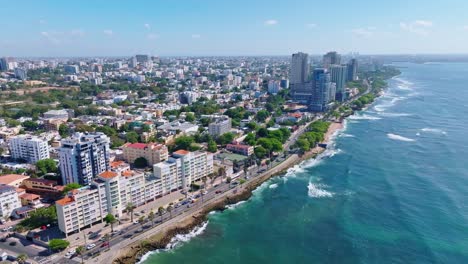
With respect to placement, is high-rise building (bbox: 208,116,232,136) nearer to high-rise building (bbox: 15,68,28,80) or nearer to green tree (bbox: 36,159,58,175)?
green tree (bbox: 36,159,58,175)

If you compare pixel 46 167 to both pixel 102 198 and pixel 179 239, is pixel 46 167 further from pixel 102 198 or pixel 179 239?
pixel 179 239

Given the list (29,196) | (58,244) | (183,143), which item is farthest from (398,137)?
(29,196)

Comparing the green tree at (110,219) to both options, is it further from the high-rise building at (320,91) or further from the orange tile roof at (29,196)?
the high-rise building at (320,91)

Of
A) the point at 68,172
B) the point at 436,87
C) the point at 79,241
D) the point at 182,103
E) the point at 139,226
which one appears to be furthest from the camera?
the point at 436,87

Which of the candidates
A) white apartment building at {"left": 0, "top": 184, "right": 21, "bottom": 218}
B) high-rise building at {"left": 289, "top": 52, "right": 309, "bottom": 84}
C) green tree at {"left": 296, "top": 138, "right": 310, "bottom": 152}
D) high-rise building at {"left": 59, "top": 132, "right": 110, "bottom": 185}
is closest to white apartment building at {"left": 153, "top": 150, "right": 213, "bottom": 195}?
high-rise building at {"left": 59, "top": 132, "right": 110, "bottom": 185}

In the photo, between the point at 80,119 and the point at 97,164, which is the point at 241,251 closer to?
the point at 97,164

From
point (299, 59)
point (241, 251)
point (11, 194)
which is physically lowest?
point (241, 251)

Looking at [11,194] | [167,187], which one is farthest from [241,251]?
[11,194]

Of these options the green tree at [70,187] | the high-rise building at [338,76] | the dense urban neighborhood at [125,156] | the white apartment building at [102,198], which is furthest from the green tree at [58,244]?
the high-rise building at [338,76]
